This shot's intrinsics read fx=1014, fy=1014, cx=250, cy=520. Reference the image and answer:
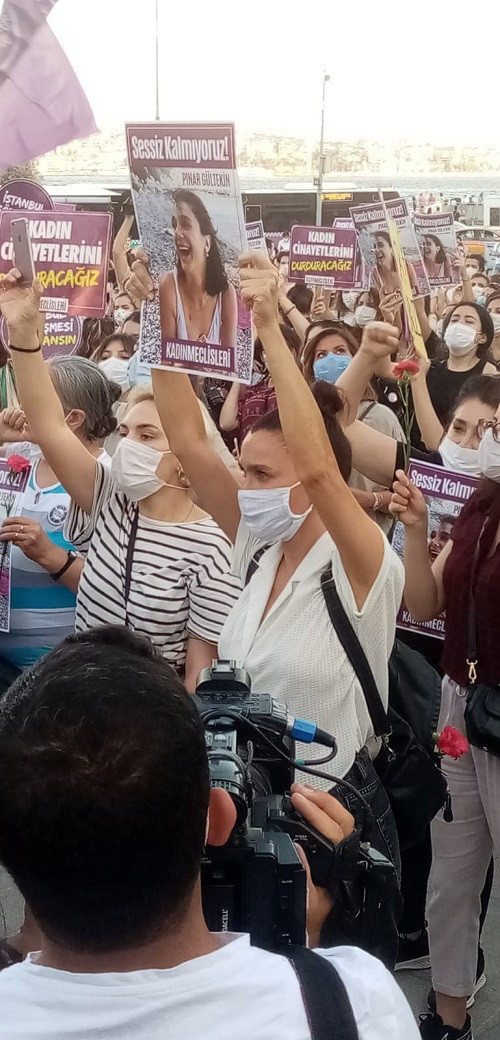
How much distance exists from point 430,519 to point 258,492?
0.93 m

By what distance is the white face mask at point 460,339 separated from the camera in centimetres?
600

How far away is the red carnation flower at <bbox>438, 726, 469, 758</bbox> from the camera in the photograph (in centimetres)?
231

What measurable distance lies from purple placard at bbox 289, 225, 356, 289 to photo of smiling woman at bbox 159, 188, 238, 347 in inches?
153

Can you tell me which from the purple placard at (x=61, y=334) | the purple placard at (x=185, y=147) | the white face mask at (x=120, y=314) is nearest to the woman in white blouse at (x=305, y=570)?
the purple placard at (x=185, y=147)

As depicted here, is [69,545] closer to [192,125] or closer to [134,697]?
[192,125]

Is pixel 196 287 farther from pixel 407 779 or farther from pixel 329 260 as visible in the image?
pixel 329 260

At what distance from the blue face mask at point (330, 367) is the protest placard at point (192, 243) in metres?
2.21

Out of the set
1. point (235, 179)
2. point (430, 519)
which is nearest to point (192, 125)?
point (235, 179)

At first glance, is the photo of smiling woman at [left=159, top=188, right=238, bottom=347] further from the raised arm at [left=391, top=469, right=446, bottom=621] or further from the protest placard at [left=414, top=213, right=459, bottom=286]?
the protest placard at [left=414, top=213, right=459, bottom=286]

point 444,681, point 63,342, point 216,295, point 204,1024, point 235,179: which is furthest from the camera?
point 63,342

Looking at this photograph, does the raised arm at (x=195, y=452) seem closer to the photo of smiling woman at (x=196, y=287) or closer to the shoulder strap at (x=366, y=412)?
the photo of smiling woman at (x=196, y=287)

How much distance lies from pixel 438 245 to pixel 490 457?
449cm

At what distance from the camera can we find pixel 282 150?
208 feet

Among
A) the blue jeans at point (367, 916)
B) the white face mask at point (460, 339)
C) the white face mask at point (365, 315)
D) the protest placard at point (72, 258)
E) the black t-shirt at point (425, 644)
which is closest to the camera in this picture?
the blue jeans at point (367, 916)
